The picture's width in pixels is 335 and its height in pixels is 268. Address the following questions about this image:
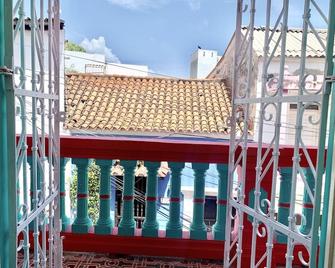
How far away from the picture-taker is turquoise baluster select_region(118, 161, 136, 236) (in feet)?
7.45

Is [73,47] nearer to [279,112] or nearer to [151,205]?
[151,205]

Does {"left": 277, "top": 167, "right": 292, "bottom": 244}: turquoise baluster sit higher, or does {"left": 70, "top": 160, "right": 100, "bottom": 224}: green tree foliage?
{"left": 277, "top": 167, "right": 292, "bottom": 244}: turquoise baluster

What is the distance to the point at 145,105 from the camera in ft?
19.0

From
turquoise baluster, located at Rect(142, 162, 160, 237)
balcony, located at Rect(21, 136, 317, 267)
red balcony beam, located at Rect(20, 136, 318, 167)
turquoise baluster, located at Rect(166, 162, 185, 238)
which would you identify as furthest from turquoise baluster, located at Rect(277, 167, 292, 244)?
Result: turquoise baluster, located at Rect(142, 162, 160, 237)

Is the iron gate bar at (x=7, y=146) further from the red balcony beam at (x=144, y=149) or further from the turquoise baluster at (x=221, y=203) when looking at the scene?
the turquoise baluster at (x=221, y=203)

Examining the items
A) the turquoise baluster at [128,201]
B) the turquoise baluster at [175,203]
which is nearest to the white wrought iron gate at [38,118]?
the turquoise baluster at [128,201]

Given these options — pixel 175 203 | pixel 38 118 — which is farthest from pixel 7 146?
pixel 175 203

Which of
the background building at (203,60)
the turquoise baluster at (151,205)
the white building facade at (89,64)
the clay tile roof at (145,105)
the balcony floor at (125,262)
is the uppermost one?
the background building at (203,60)

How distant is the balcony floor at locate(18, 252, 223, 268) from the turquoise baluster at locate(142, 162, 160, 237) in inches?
7.0

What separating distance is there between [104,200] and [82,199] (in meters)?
0.15

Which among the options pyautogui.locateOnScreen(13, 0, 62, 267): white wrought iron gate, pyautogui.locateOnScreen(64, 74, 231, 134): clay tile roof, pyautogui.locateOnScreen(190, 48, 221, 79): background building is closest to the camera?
pyautogui.locateOnScreen(13, 0, 62, 267): white wrought iron gate

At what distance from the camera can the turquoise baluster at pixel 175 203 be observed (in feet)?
7.43

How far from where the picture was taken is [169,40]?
9.05 meters

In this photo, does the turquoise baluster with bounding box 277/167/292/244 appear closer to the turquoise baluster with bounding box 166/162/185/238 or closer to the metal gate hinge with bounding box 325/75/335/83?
the turquoise baluster with bounding box 166/162/185/238
